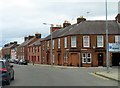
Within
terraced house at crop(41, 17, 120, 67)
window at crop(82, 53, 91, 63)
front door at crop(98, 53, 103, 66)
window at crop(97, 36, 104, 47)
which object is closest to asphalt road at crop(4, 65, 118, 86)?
window at crop(82, 53, 91, 63)

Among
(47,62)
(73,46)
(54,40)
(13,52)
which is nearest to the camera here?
(73,46)

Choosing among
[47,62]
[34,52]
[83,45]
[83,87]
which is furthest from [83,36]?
→ [83,87]

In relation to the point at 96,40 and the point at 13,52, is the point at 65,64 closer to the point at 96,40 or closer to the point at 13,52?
the point at 96,40

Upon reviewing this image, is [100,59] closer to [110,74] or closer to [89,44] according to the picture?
[89,44]

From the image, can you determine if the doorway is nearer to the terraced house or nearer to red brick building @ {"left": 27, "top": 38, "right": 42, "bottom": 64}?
the terraced house

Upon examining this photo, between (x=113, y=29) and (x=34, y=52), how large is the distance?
36.1 m

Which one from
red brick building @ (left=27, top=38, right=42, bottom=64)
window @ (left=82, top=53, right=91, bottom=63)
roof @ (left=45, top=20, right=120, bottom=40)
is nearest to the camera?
window @ (left=82, top=53, right=91, bottom=63)

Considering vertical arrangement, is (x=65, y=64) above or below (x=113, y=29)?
below

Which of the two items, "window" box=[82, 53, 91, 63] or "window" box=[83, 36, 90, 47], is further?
"window" box=[83, 36, 90, 47]

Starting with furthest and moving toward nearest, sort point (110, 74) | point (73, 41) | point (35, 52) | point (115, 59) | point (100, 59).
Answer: point (35, 52), point (73, 41), point (115, 59), point (100, 59), point (110, 74)

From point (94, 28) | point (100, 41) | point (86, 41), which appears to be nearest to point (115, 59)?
point (100, 41)

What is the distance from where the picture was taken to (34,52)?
9162 cm

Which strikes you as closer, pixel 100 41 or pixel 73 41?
pixel 100 41

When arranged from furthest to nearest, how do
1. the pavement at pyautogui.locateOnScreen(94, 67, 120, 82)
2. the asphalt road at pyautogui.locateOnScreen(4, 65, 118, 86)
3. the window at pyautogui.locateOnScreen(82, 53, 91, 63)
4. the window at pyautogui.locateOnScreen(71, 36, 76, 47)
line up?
the window at pyautogui.locateOnScreen(71, 36, 76, 47)
the window at pyautogui.locateOnScreen(82, 53, 91, 63)
the pavement at pyautogui.locateOnScreen(94, 67, 120, 82)
the asphalt road at pyautogui.locateOnScreen(4, 65, 118, 86)
